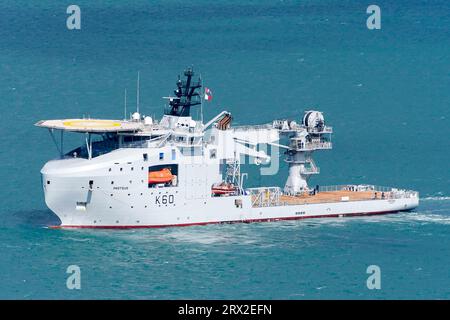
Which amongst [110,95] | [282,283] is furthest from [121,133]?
[110,95]

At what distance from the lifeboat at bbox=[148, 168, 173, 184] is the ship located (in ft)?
0.32

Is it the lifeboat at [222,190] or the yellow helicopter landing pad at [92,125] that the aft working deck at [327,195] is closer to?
the lifeboat at [222,190]

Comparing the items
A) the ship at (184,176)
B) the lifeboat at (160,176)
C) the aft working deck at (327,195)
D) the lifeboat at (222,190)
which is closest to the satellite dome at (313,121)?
the ship at (184,176)

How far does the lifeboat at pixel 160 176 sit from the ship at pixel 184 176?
98 mm

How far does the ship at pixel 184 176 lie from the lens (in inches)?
4058

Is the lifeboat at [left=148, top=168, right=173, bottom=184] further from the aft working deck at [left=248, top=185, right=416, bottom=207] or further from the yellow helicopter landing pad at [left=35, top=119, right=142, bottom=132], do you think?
the aft working deck at [left=248, top=185, right=416, bottom=207]

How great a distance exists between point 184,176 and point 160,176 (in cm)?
228

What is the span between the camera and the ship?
103 m

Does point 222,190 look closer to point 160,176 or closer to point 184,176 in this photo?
point 184,176

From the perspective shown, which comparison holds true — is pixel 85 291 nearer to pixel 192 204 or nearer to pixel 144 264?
pixel 144 264

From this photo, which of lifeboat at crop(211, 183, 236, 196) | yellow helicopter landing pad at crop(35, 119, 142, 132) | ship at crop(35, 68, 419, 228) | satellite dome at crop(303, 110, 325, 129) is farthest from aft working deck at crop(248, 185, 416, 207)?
yellow helicopter landing pad at crop(35, 119, 142, 132)

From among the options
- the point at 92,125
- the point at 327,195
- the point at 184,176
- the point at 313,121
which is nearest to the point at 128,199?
the point at 184,176

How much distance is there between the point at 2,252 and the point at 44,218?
1097cm

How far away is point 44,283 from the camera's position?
88.0m
